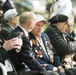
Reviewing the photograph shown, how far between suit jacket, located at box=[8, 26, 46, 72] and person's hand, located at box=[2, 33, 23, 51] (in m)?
0.16

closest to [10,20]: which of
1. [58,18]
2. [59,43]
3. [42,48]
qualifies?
[58,18]

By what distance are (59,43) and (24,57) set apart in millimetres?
1395

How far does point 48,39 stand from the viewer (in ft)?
20.0

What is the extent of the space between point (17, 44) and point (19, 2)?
1056 cm

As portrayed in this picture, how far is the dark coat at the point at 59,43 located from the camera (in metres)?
6.30

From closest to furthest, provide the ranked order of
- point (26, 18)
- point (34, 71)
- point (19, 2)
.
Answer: point (34, 71), point (26, 18), point (19, 2)

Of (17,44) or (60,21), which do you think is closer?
(17,44)

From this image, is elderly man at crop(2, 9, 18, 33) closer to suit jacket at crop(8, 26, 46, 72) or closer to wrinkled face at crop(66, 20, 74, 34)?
wrinkled face at crop(66, 20, 74, 34)

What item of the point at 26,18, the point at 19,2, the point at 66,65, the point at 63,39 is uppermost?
the point at 19,2

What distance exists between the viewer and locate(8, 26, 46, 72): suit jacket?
5.00 m

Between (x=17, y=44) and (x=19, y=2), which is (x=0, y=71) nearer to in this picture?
(x=17, y=44)

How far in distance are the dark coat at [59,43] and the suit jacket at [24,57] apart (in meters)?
1.20

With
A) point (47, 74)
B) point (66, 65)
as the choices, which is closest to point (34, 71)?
point (47, 74)

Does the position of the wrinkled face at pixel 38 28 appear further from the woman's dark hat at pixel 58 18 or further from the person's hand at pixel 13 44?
the person's hand at pixel 13 44
